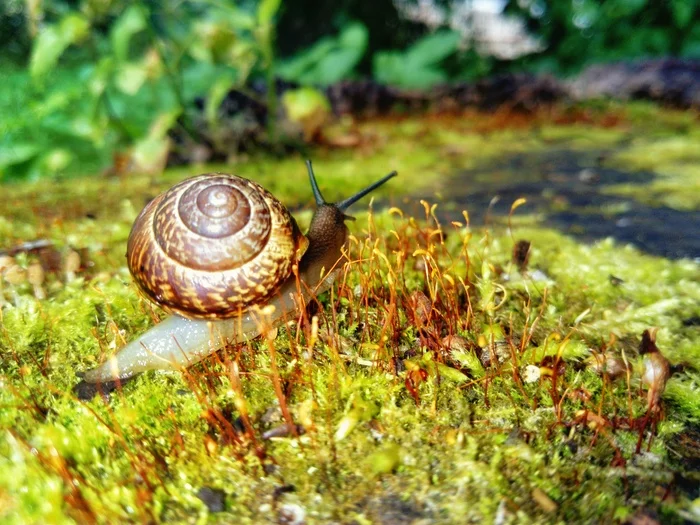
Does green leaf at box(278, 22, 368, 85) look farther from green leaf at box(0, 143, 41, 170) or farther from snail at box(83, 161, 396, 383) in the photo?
snail at box(83, 161, 396, 383)

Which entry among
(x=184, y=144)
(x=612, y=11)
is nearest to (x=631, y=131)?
(x=612, y=11)

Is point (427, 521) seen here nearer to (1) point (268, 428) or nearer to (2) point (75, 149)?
(1) point (268, 428)

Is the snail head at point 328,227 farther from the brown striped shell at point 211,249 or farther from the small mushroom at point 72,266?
the small mushroom at point 72,266

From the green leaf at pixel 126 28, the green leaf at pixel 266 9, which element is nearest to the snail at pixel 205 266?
the green leaf at pixel 266 9

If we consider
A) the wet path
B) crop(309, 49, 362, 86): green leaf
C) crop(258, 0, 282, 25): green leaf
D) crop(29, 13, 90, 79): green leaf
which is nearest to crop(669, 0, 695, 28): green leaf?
the wet path

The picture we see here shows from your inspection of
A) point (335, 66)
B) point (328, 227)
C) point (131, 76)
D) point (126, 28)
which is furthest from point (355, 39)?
point (328, 227)
